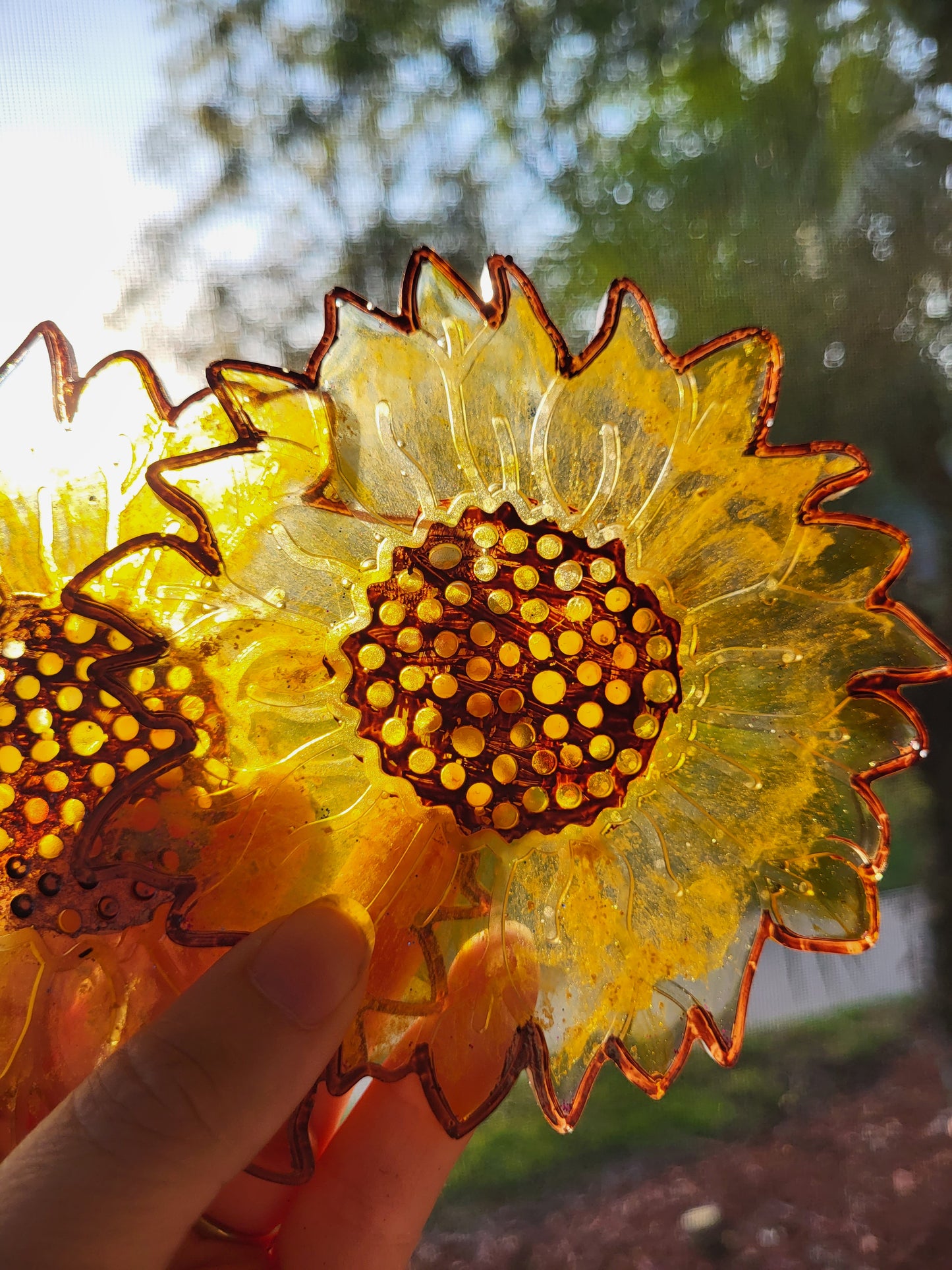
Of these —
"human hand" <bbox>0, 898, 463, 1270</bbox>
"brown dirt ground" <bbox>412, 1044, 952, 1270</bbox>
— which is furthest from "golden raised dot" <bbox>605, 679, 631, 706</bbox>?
"brown dirt ground" <bbox>412, 1044, 952, 1270</bbox>

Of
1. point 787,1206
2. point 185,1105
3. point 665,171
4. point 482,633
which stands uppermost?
point 665,171

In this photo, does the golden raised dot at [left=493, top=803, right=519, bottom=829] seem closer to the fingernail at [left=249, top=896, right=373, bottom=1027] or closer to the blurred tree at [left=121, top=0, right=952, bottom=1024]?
the fingernail at [left=249, top=896, right=373, bottom=1027]

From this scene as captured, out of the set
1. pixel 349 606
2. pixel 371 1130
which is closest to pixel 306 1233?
pixel 371 1130

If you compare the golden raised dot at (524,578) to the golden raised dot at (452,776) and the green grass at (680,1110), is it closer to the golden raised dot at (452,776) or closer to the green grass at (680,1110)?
the golden raised dot at (452,776)

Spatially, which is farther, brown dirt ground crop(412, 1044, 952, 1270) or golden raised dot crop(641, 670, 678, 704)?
brown dirt ground crop(412, 1044, 952, 1270)

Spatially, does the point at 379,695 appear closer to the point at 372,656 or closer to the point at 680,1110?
the point at 372,656

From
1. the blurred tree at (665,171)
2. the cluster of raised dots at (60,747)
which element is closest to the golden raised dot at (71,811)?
the cluster of raised dots at (60,747)

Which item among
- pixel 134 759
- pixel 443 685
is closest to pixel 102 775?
pixel 134 759
